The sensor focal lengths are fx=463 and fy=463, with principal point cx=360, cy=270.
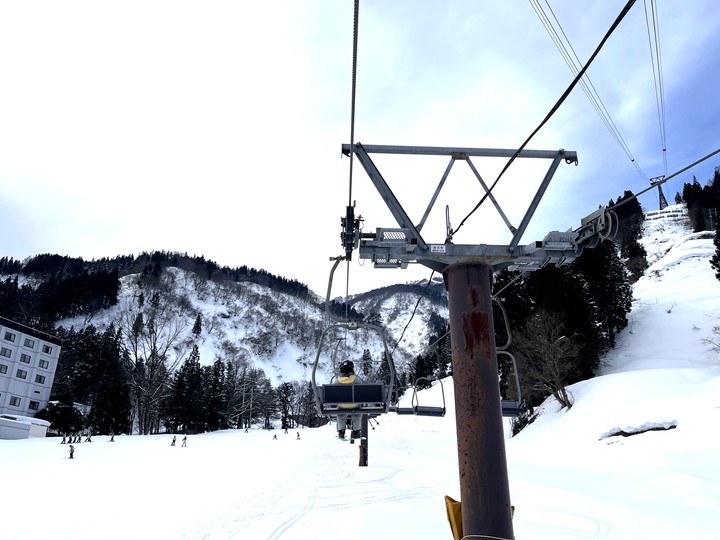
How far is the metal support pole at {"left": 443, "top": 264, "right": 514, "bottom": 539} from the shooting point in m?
5.09

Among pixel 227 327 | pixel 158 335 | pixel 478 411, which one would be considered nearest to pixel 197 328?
pixel 227 327

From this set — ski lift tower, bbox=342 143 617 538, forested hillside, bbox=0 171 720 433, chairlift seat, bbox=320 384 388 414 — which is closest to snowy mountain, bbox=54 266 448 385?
forested hillside, bbox=0 171 720 433

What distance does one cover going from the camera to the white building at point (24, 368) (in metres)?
60.2

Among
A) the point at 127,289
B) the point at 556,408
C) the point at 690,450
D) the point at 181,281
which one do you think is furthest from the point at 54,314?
the point at 690,450

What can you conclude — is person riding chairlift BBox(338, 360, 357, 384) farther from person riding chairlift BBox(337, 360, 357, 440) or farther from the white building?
the white building

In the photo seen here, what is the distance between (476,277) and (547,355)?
27.7 m

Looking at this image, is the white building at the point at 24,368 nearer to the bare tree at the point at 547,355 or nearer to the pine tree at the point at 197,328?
the bare tree at the point at 547,355

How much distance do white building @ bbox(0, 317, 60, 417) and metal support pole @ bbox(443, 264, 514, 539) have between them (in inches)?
2789

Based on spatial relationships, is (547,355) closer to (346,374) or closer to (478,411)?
(346,374)

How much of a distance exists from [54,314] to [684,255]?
482 feet

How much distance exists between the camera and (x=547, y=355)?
30797 mm

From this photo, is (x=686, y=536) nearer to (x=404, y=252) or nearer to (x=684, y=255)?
(x=404, y=252)

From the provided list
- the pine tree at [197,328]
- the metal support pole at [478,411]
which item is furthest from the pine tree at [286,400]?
the metal support pole at [478,411]

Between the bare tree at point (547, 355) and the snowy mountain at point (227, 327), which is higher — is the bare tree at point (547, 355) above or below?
below
